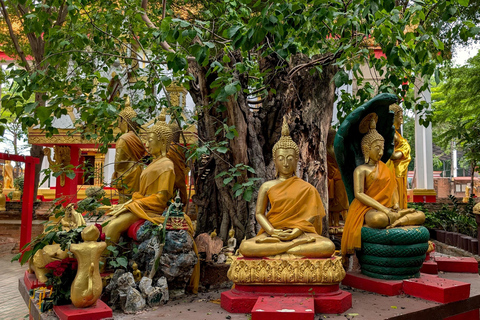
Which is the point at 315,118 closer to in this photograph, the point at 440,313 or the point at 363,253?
the point at 363,253

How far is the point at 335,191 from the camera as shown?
22.8 feet

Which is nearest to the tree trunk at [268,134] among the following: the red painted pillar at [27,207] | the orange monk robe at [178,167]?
the orange monk robe at [178,167]

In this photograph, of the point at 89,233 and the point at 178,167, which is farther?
the point at 178,167

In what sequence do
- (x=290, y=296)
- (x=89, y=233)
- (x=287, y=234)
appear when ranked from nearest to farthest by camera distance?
(x=89, y=233) < (x=290, y=296) < (x=287, y=234)

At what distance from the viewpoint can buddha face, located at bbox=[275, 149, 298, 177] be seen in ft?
14.4

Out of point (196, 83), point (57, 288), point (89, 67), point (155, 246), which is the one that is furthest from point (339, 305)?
point (89, 67)

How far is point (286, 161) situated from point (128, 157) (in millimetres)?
2626

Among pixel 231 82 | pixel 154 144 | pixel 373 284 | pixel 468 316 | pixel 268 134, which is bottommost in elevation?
pixel 468 316

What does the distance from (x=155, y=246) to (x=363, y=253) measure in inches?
88.6

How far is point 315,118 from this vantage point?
6000 mm

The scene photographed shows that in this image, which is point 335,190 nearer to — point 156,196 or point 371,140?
point 371,140

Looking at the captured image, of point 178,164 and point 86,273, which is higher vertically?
point 178,164

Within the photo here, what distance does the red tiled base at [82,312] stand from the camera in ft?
10.4

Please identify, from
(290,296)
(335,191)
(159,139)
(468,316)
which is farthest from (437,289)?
(159,139)
